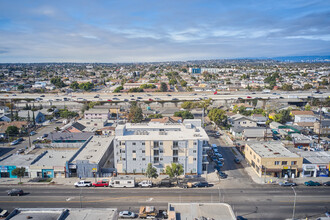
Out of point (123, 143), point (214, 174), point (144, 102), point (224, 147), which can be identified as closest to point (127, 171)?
point (123, 143)

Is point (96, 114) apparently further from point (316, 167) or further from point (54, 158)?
point (316, 167)

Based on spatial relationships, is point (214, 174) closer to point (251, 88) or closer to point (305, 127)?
point (305, 127)

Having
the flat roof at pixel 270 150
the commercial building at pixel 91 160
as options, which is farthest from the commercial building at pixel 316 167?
the commercial building at pixel 91 160

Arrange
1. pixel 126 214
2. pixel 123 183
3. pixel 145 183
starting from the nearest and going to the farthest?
pixel 126 214
pixel 123 183
pixel 145 183

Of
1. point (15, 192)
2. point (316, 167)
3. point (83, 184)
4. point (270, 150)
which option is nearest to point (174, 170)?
point (83, 184)

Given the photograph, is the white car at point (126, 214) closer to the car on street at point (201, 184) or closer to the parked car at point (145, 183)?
the parked car at point (145, 183)

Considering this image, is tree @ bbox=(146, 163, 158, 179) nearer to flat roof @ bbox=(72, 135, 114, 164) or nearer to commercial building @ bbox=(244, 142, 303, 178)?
flat roof @ bbox=(72, 135, 114, 164)
